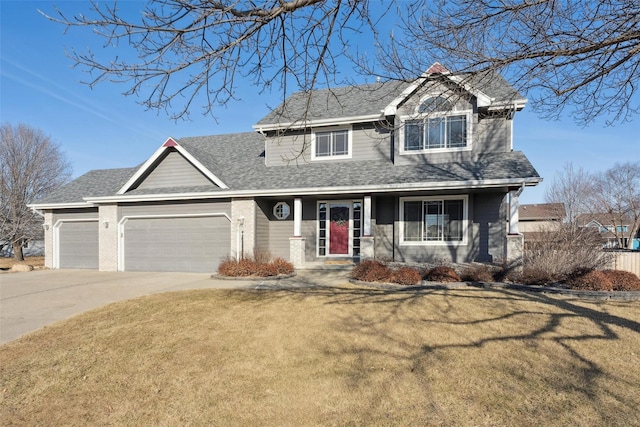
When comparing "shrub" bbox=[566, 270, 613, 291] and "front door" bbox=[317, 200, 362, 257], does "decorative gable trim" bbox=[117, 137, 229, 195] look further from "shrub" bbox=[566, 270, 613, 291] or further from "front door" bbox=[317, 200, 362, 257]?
"shrub" bbox=[566, 270, 613, 291]

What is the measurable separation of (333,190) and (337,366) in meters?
8.48

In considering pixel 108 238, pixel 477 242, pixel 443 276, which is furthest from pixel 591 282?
pixel 108 238

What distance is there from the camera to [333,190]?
12.6 meters

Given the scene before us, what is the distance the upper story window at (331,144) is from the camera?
1485 cm

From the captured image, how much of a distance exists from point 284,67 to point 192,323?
4830 millimetres

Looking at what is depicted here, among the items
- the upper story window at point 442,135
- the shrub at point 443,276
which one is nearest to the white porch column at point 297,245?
the upper story window at point 442,135

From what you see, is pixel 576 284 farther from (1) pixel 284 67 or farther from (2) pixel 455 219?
(1) pixel 284 67

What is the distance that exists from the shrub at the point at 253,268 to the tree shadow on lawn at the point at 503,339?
3.54 meters

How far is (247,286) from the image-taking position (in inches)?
389

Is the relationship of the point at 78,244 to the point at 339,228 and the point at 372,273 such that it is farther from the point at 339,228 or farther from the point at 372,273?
the point at 372,273

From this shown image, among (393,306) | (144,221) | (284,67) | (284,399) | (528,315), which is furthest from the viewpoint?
(144,221)

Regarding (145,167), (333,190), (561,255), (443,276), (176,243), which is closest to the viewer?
(443,276)

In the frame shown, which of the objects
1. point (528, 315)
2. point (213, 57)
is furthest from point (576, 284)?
point (213, 57)

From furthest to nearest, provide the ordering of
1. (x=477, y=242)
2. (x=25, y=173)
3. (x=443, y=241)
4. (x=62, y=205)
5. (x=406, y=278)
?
(x=25, y=173), (x=62, y=205), (x=443, y=241), (x=477, y=242), (x=406, y=278)
